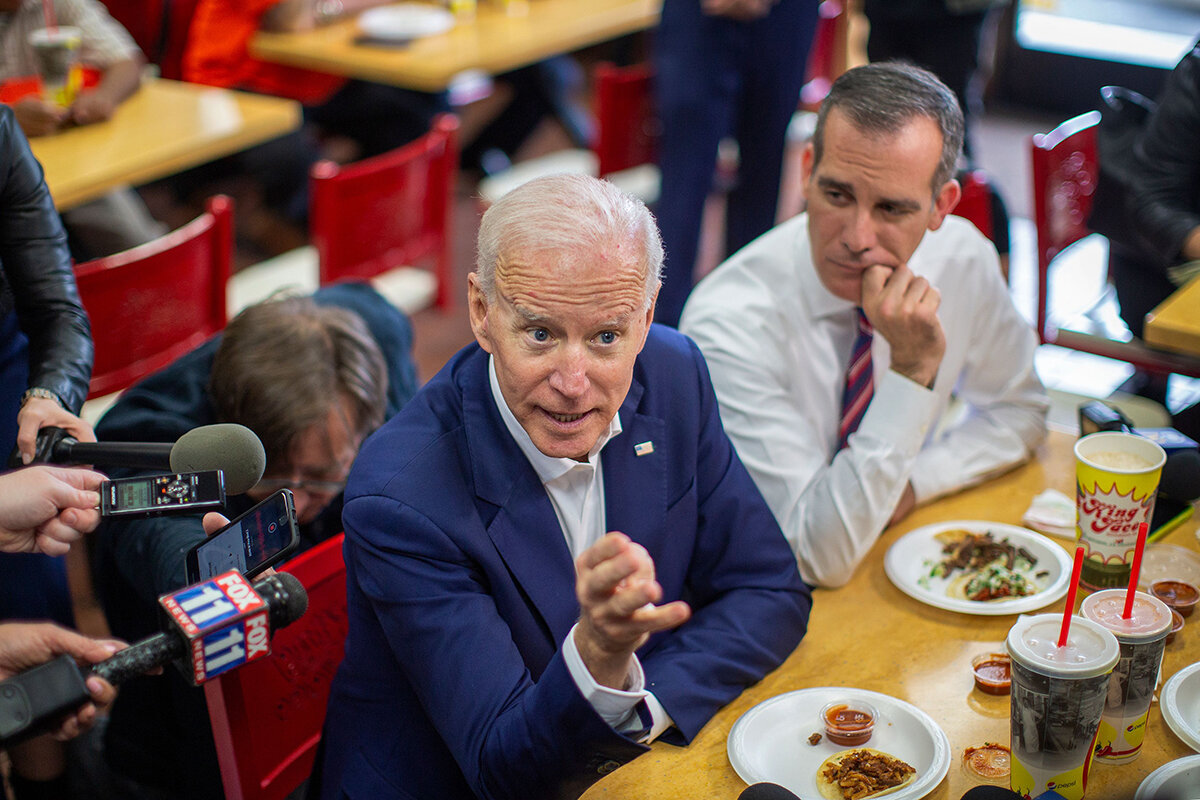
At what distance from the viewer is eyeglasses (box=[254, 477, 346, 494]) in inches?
82.5

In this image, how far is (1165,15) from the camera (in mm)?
6746

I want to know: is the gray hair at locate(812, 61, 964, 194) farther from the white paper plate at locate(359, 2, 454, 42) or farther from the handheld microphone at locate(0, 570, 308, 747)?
the white paper plate at locate(359, 2, 454, 42)

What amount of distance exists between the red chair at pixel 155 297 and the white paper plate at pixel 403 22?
2271mm

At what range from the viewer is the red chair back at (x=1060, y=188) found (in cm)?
325

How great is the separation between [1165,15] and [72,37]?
589 cm

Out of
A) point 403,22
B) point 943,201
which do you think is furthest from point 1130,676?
point 403,22

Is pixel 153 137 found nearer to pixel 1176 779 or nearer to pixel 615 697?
pixel 615 697

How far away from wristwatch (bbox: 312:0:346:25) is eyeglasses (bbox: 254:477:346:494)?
3.53 metres

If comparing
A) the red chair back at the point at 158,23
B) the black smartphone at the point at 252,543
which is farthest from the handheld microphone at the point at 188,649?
the red chair back at the point at 158,23

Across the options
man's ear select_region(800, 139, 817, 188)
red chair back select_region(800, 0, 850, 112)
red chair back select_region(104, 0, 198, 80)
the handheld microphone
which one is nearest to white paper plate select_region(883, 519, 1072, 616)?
man's ear select_region(800, 139, 817, 188)

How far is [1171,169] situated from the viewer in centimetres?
314

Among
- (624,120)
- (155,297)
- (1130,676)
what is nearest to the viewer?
(1130,676)

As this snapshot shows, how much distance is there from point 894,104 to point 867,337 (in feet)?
1.39

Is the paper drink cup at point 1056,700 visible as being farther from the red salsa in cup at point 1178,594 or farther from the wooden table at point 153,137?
the wooden table at point 153,137
